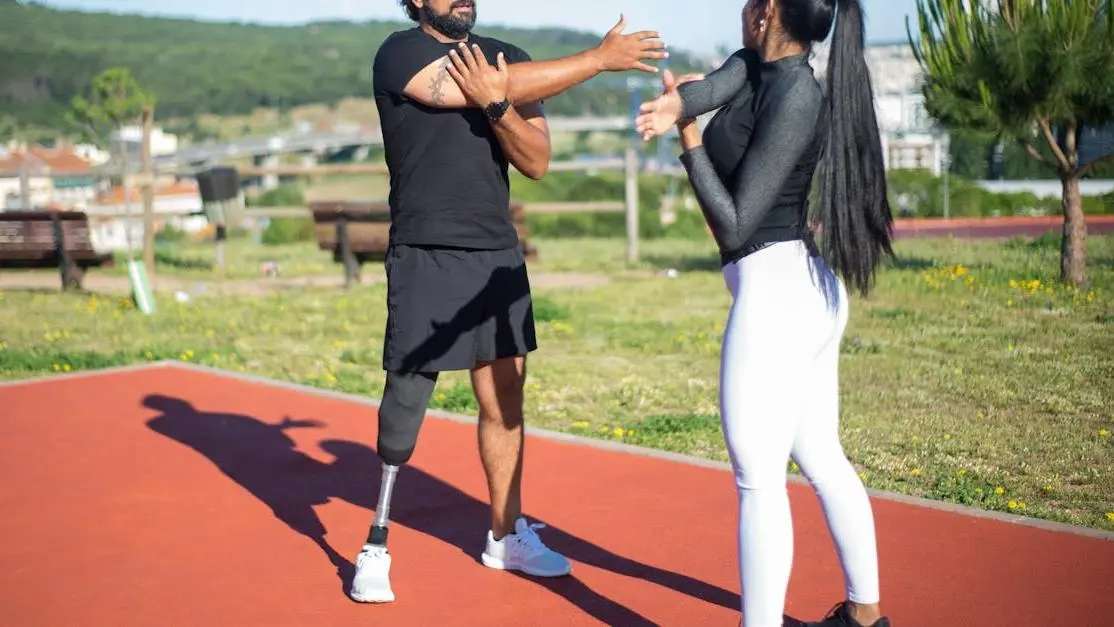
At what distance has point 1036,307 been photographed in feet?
40.1

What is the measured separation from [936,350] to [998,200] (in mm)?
15385

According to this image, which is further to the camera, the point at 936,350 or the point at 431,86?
the point at 936,350

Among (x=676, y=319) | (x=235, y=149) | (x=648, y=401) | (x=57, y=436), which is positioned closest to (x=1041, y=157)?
(x=676, y=319)

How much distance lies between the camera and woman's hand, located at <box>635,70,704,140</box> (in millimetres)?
3418

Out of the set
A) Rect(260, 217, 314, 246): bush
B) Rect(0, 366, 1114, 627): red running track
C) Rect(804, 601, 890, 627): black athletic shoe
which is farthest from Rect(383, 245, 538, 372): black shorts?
Rect(260, 217, 314, 246): bush

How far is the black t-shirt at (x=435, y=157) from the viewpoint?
4.49 metres

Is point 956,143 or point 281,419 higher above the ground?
point 956,143

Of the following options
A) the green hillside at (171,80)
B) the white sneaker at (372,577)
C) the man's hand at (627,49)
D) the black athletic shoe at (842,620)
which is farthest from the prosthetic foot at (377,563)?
the green hillside at (171,80)

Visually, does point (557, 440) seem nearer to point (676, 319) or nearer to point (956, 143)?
point (676, 319)

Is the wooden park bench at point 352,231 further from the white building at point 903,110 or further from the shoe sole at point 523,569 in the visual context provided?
the shoe sole at point 523,569

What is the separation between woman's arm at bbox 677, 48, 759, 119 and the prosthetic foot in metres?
1.97

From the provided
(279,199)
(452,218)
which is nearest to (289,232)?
(279,199)

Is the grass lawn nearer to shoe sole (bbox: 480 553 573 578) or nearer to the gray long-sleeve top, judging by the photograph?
shoe sole (bbox: 480 553 573 578)

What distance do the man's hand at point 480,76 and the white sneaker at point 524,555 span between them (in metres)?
1.75
